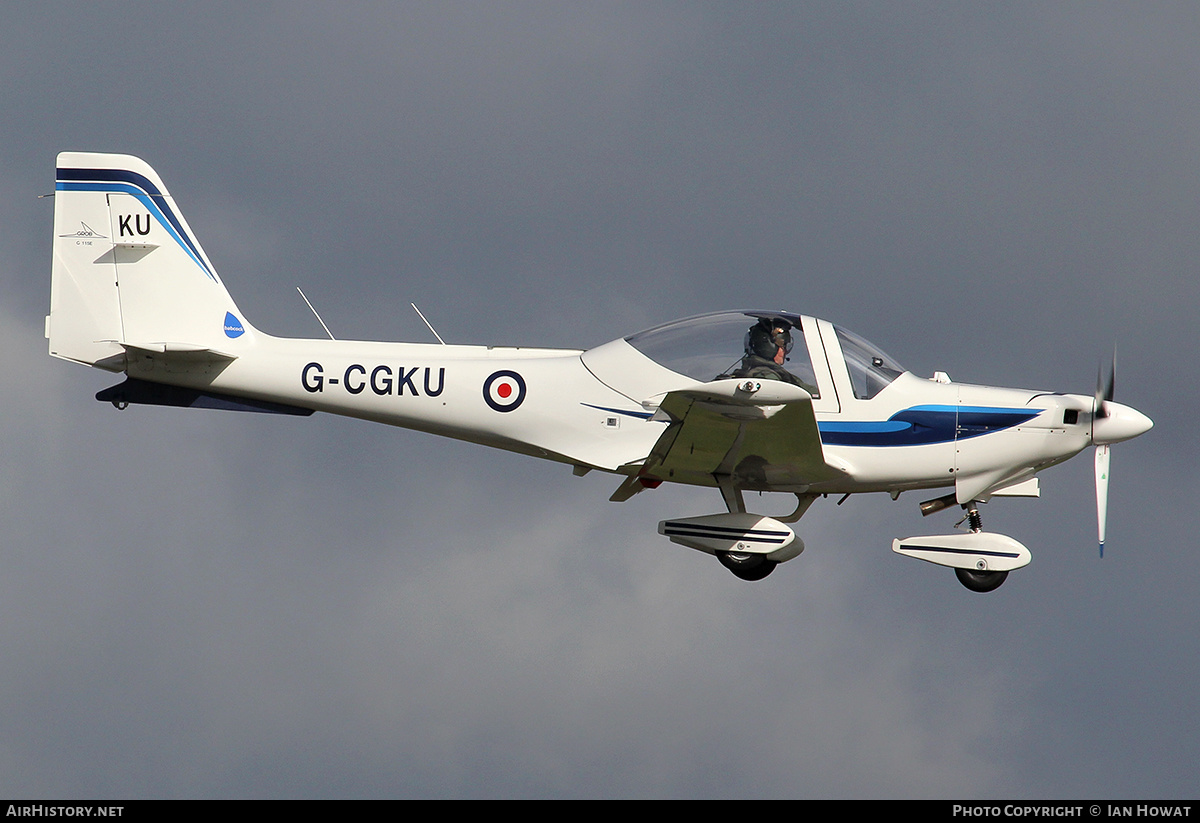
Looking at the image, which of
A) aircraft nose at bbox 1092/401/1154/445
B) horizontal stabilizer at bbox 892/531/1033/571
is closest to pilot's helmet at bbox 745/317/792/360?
horizontal stabilizer at bbox 892/531/1033/571

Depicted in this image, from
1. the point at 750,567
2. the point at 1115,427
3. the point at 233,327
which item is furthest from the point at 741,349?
the point at 233,327

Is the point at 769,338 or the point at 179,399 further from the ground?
the point at 769,338

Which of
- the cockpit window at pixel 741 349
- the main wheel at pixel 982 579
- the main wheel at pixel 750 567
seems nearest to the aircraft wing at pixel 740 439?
the cockpit window at pixel 741 349

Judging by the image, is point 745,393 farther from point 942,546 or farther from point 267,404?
point 267,404

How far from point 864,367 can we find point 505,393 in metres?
3.44

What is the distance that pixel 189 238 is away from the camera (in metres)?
14.3

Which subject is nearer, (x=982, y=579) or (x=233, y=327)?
(x=982, y=579)

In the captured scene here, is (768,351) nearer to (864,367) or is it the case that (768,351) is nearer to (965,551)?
(864,367)

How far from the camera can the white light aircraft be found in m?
12.7

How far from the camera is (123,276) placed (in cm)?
1388

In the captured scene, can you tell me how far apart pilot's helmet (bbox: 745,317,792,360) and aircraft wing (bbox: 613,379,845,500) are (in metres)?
0.83

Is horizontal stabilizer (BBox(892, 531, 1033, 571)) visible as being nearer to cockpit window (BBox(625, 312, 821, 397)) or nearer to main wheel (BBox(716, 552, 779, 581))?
main wheel (BBox(716, 552, 779, 581))
